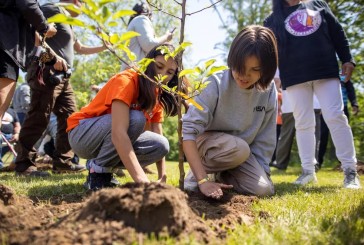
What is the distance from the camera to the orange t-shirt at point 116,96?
2.36 m

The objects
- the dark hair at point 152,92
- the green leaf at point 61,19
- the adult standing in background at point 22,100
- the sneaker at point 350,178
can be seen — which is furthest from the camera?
the adult standing in background at point 22,100

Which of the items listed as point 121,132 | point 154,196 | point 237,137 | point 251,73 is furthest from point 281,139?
point 154,196

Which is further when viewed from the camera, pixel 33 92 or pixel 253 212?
pixel 33 92

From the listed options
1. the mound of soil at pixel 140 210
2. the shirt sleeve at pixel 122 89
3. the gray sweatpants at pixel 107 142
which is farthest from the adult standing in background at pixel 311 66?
the mound of soil at pixel 140 210

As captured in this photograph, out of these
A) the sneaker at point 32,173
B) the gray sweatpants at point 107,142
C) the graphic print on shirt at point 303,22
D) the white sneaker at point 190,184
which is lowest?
the sneaker at point 32,173

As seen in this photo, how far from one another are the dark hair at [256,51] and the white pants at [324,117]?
1.18 metres

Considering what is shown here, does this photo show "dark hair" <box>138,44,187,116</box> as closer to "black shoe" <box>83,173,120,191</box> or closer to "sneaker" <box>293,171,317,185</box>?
"black shoe" <box>83,173,120,191</box>

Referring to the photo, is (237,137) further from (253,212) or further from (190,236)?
(190,236)

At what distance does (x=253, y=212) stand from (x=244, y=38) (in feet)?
3.68

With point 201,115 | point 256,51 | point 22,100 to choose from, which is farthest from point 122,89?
point 22,100

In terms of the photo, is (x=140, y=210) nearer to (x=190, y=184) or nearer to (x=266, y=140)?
(x=190, y=184)

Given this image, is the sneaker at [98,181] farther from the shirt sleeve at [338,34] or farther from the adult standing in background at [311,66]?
the shirt sleeve at [338,34]

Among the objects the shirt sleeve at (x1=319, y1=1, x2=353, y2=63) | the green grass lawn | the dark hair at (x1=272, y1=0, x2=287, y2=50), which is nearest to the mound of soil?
the green grass lawn

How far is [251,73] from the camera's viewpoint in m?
2.45
